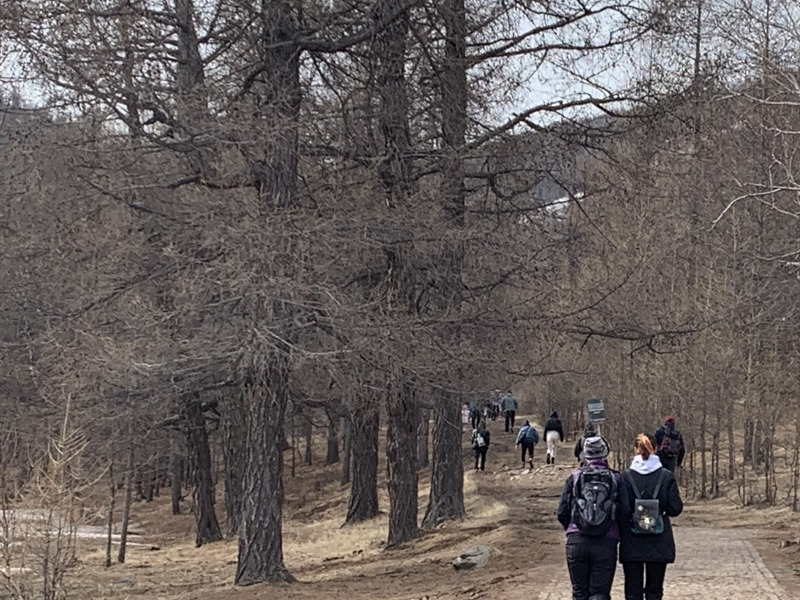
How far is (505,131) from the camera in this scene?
15.1 m

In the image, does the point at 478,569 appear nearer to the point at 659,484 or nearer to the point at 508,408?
the point at 659,484

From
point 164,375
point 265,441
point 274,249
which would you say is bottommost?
point 265,441

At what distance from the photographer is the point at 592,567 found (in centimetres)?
720

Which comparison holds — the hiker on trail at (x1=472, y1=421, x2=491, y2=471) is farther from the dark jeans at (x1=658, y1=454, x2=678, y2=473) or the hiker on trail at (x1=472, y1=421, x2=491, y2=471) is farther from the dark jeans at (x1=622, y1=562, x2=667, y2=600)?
the dark jeans at (x1=622, y1=562, x2=667, y2=600)

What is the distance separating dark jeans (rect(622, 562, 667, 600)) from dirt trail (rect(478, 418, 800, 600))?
2.43 meters

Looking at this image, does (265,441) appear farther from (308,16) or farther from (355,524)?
(355,524)

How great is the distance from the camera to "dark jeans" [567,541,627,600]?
7.14m

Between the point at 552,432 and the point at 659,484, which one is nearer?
the point at 659,484

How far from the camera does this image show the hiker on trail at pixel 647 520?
7.27 meters

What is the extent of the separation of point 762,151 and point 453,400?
838 cm

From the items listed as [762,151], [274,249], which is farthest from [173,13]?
[762,151]

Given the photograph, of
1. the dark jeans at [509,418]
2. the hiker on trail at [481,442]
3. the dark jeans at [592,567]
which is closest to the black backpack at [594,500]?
the dark jeans at [592,567]

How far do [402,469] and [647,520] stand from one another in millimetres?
9171

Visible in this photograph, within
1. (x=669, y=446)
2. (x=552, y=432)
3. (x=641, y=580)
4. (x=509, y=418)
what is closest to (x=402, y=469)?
(x=669, y=446)
